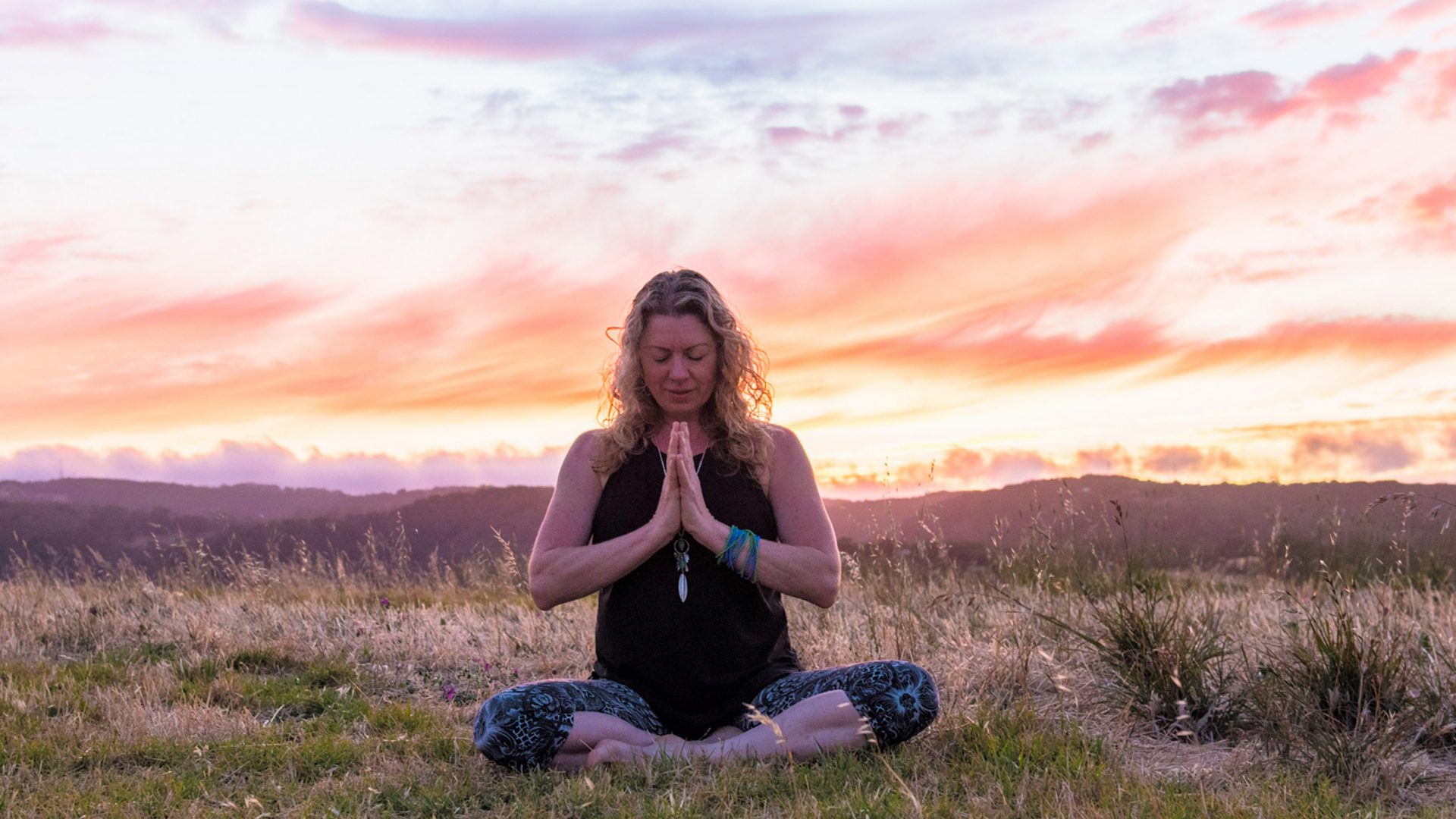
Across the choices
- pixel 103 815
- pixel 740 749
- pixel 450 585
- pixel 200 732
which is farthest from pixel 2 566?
pixel 740 749

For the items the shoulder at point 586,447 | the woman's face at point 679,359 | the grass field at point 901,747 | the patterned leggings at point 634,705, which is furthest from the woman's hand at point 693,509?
the grass field at point 901,747

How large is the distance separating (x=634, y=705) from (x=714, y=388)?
135cm

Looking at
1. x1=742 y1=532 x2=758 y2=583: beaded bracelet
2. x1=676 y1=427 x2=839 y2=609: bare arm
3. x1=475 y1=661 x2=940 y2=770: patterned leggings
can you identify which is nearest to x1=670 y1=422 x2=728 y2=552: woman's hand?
x1=676 y1=427 x2=839 y2=609: bare arm

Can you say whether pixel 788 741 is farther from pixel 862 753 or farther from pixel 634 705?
pixel 634 705

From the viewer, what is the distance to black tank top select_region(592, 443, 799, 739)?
15.1 feet

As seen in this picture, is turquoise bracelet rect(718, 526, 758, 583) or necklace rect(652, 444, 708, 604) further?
necklace rect(652, 444, 708, 604)

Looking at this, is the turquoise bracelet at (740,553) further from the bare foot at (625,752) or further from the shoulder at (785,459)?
the bare foot at (625,752)

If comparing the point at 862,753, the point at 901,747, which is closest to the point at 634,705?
the point at 862,753

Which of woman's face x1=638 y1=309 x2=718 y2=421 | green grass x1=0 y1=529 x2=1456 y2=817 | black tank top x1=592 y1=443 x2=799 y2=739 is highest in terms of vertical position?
woman's face x1=638 y1=309 x2=718 y2=421

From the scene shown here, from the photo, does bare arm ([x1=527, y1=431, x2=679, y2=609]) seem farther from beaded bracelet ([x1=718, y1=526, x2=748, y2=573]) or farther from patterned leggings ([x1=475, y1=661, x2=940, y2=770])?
patterned leggings ([x1=475, y1=661, x2=940, y2=770])

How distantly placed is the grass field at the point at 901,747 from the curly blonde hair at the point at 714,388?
1.28m

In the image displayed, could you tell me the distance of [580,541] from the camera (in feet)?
15.6

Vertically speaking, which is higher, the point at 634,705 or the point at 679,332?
the point at 679,332

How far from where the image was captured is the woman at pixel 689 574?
445cm
